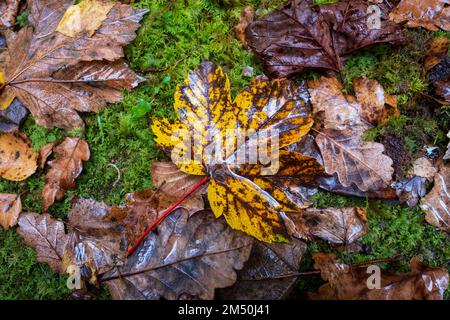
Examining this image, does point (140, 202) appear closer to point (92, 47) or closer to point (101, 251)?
point (101, 251)

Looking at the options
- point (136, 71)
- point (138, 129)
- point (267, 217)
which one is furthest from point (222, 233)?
point (136, 71)

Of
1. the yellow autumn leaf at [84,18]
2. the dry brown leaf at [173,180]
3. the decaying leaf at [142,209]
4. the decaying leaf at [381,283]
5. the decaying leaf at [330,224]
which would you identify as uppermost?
the yellow autumn leaf at [84,18]

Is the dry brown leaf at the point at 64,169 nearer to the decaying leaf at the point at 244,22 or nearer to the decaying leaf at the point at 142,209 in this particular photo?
the decaying leaf at the point at 142,209

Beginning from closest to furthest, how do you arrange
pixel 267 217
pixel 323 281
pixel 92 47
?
pixel 267 217 → pixel 323 281 → pixel 92 47

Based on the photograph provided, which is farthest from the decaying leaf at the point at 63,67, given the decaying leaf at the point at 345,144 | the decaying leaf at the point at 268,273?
the decaying leaf at the point at 268,273

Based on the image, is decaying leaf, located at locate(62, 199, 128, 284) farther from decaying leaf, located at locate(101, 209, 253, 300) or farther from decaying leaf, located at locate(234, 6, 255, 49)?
decaying leaf, located at locate(234, 6, 255, 49)

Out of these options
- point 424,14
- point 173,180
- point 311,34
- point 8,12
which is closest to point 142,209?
point 173,180
